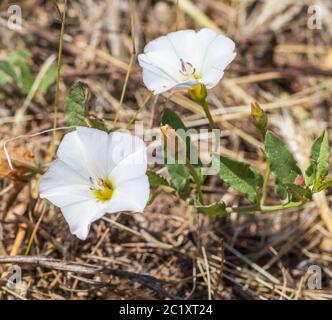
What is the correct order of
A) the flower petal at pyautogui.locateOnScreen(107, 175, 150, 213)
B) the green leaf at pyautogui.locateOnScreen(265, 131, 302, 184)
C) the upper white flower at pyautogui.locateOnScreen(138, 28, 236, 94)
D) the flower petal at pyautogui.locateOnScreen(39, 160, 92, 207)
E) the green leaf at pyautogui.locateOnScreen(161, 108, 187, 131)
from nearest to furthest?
the flower petal at pyautogui.locateOnScreen(107, 175, 150, 213) < the flower petal at pyautogui.locateOnScreen(39, 160, 92, 207) < the upper white flower at pyautogui.locateOnScreen(138, 28, 236, 94) < the green leaf at pyautogui.locateOnScreen(265, 131, 302, 184) < the green leaf at pyautogui.locateOnScreen(161, 108, 187, 131)

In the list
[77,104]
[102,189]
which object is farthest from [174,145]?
[77,104]

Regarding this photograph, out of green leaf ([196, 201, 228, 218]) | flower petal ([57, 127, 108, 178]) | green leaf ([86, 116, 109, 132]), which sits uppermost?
green leaf ([86, 116, 109, 132])

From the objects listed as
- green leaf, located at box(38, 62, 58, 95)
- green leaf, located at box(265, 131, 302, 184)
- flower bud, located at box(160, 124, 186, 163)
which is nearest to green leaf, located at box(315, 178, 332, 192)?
green leaf, located at box(265, 131, 302, 184)

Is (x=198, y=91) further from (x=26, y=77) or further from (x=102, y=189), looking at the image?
(x=26, y=77)

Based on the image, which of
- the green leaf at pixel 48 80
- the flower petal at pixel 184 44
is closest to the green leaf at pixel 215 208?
the flower petal at pixel 184 44

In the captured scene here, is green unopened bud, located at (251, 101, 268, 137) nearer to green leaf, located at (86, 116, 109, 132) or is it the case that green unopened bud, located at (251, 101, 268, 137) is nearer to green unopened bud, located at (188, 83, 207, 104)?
green unopened bud, located at (188, 83, 207, 104)

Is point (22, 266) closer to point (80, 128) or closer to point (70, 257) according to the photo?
point (70, 257)
